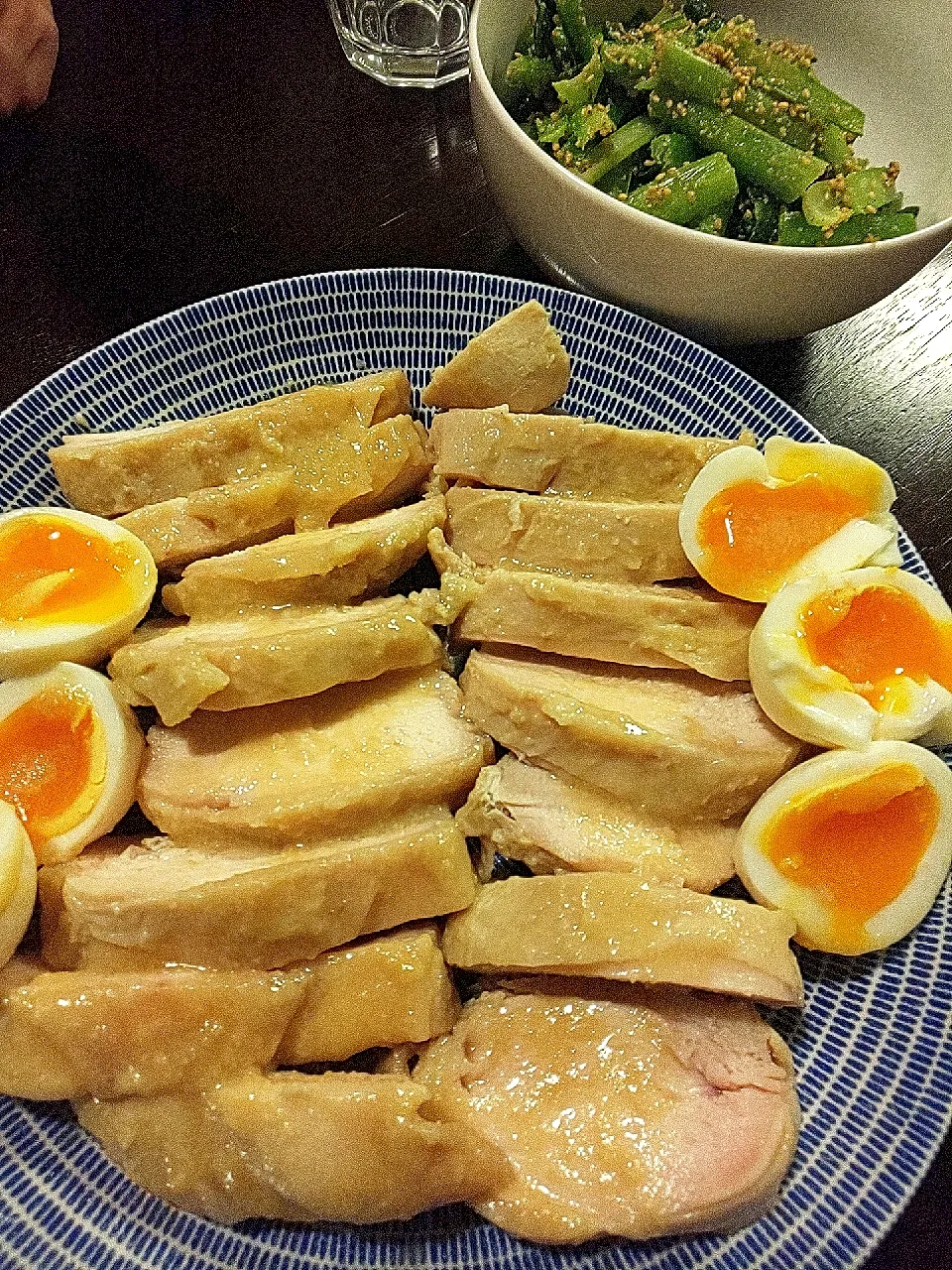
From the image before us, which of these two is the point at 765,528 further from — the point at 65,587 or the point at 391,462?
the point at 65,587

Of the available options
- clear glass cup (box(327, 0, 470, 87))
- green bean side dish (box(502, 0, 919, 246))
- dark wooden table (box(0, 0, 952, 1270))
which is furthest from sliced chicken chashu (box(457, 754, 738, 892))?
clear glass cup (box(327, 0, 470, 87))

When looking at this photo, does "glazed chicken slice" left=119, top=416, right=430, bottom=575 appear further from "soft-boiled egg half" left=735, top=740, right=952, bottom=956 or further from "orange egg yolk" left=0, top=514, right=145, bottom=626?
"soft-boiled egg half" left=735, top=740, right=952, bottom=956

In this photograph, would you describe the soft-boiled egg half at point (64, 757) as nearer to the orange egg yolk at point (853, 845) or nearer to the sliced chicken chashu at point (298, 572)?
the sliced chicken chashu at point (298, 572)

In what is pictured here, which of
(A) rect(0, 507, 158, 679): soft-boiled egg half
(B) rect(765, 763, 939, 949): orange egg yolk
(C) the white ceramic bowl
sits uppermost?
(C) the white ceramic bowl

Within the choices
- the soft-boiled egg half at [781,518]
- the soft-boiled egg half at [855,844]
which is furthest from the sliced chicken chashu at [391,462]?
the soft-boiled egg half at [855,844]

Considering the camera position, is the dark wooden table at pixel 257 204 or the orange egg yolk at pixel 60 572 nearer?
the orange egg yolk at pixel 60 572

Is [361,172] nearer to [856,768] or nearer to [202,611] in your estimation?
[202,611]

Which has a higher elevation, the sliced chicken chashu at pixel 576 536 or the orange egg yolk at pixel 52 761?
the sliced chicken chashu at pixel 576 536
